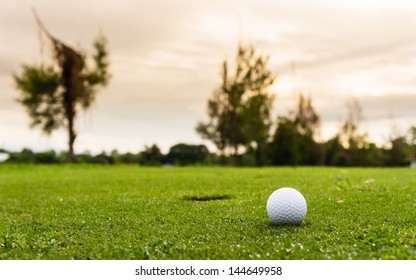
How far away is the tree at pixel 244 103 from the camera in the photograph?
127 ft

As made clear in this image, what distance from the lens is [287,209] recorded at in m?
6.96

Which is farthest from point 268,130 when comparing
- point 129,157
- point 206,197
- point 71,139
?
point 206,197

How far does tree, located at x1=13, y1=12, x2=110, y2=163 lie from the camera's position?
131ft

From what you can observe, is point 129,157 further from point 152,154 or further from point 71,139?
point 71,139

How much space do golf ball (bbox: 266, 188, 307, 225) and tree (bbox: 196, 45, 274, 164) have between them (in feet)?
103

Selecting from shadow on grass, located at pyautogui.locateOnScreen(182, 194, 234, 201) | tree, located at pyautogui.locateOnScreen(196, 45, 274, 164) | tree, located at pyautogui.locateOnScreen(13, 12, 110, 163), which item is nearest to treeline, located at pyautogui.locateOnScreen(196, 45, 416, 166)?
tree, located at pyautogui.locateOnScreen(196, 45, 274, 164)

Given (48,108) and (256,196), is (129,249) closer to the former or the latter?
(256,196)

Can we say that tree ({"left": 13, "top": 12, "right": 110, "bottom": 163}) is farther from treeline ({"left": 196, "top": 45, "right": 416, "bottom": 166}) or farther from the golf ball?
the golf ball

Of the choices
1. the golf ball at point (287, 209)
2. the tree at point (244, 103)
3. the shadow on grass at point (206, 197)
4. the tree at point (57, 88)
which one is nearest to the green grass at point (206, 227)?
the shadow on grass at point (206, 197)

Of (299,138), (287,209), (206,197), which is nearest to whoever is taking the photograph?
(287,209)

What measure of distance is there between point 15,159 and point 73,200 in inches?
1132

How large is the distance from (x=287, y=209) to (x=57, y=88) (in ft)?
122

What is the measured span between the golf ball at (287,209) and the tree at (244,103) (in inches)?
1241
